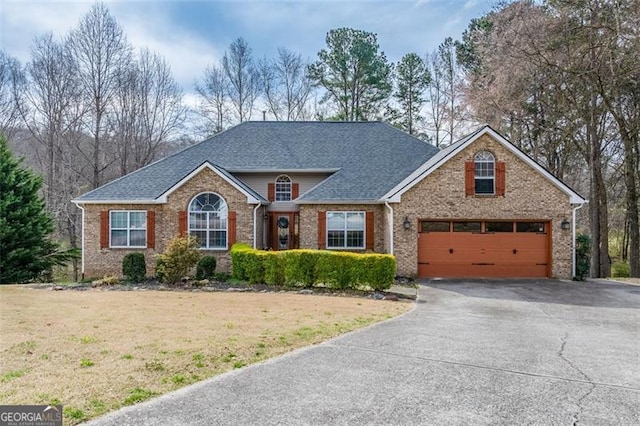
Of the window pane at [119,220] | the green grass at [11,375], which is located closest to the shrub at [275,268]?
the window pane at [119,220]

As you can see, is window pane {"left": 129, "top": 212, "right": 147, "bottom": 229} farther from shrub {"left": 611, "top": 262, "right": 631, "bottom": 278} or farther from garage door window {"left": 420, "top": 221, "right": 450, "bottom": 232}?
shrub {"left": 611, "top": 262, "right": 631, "bottom": 278}

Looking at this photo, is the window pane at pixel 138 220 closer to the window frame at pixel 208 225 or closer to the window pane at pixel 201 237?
the window frame at pixel 208 225

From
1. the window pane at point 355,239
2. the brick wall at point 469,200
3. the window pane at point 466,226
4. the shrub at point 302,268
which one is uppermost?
the brick wall at point 469,200

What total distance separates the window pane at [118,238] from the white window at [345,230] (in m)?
8.57

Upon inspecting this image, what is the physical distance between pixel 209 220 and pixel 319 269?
5991 millimetres

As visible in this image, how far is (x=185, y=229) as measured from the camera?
17703 mm

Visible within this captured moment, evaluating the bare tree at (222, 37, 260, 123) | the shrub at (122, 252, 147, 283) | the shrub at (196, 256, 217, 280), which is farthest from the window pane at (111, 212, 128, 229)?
the bare tree at (222, 37, 260, 123)

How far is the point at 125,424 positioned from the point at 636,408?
5.26 meters

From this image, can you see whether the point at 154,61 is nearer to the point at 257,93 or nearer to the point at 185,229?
the point at 257,93

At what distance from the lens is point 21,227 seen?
58.5 feet

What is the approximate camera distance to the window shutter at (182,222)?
57.9 feet

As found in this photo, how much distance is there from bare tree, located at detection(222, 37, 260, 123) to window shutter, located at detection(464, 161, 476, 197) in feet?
69.0

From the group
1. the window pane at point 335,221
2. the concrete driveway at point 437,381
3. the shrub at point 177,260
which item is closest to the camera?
the concrete driveway at point 437,381

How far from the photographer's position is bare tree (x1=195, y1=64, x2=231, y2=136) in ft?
109
